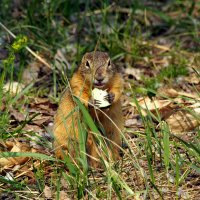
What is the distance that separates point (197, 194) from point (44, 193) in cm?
112

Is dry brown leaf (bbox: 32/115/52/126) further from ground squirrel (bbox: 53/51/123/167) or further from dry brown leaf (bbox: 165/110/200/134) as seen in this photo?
dry brown leaf (bbox: 165/110/200/134)

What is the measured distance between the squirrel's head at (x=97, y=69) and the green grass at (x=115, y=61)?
20cm

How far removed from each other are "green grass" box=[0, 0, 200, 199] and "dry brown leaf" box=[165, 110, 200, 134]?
0.14m

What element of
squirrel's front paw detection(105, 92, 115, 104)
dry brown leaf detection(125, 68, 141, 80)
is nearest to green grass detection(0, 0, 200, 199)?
dry brown leaf detection(125, 68, 141, 80)

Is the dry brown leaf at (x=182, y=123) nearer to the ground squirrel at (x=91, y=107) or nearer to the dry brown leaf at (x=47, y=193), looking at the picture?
the ground squirrel at (x=91, y=107)

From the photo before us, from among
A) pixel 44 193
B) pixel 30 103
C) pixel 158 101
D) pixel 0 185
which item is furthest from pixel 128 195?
pixel 30 103

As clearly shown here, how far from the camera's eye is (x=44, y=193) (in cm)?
489

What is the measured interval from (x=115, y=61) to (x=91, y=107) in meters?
2.73

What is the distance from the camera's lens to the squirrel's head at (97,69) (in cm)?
538

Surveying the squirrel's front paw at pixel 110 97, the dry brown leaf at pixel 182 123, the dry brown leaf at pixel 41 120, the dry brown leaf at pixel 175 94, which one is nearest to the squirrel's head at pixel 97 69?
the squirrel's front paw at pixel 110 97

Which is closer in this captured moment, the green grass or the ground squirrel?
the green grass

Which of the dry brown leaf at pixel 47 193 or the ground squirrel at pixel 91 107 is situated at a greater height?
the ground squirrel at pixel 91 107

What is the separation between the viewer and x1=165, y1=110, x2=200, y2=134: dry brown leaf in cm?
614

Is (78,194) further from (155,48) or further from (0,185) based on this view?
(155,48)
